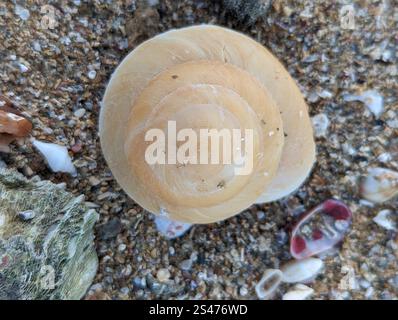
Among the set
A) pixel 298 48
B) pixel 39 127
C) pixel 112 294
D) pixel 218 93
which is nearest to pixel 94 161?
pixel 39 127

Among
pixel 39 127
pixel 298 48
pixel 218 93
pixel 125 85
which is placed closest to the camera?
pixel 218 93

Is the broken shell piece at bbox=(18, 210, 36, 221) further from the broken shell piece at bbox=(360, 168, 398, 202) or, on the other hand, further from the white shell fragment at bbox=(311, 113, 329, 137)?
the broken shell piece at bbox=(360, 168, 398, 202)

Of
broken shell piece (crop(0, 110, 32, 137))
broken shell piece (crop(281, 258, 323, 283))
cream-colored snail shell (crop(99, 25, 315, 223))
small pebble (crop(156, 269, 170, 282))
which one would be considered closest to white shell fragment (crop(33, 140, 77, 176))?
broken shell piece (crop(0, 110, 32, 137))

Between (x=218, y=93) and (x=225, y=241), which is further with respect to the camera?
(x=225, y=241)

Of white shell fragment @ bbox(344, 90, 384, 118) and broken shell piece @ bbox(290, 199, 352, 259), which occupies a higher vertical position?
white shell fragment @ bbox(344, 90, 384, 118)

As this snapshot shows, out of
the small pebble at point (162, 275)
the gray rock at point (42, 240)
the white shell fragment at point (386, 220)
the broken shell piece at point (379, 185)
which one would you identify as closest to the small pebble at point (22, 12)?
the gray rock at point (42, 240)
